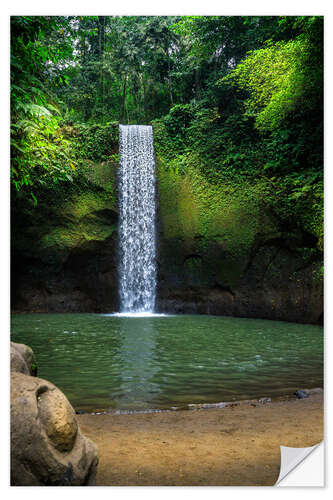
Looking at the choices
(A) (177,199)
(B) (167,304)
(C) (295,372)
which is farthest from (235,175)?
(C) (295,372)

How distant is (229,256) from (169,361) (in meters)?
6.26

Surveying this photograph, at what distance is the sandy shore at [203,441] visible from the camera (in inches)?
86.4

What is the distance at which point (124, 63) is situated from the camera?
11.7m

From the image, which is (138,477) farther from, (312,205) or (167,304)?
(167,304)

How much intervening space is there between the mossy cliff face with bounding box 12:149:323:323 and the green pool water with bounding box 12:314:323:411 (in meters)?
2.62

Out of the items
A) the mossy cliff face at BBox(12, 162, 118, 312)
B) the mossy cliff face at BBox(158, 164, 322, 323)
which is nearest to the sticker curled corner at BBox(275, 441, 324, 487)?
the mossy cliff face at BBox(158, 164, 322, 323)

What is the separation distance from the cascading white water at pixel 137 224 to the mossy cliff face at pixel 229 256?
0.36 m

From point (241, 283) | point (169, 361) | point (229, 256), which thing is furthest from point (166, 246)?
point (169, 361)

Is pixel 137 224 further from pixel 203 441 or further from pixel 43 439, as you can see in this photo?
pixel 43 439

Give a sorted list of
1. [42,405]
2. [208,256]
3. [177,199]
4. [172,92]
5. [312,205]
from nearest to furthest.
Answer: [42,405], [312,205], [208,256], [177,199], [172,92]

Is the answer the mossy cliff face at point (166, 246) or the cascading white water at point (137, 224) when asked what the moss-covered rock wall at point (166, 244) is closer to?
the mossy cliff face at point (166, 246)

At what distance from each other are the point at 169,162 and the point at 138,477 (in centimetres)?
1153

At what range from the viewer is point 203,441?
2.79 meters

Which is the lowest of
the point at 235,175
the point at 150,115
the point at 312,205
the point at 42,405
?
the point at 42,405
